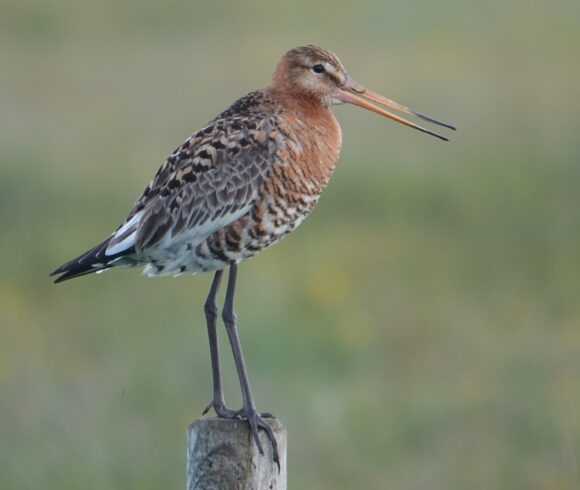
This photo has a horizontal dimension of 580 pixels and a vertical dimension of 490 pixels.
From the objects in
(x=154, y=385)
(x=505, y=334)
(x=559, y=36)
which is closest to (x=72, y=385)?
(x=154, y=385)

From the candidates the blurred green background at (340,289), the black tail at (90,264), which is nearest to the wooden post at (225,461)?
the black tail at (90,264)

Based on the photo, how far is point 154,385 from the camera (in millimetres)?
9648

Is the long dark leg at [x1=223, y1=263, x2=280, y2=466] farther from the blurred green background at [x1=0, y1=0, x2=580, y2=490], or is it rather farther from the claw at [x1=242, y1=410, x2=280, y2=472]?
the blurred green background at [x1=0, y1=0, x2=580, y2=490]

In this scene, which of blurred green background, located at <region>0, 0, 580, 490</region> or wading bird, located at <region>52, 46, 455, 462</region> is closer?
wading bird, located at <region>52, 46, 455, 462</region>

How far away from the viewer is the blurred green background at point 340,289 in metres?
9.21

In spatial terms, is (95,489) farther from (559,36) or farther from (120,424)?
(559,36)

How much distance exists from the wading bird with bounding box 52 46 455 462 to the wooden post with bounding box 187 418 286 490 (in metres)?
0.79

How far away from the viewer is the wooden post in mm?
5316

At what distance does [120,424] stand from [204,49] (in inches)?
451

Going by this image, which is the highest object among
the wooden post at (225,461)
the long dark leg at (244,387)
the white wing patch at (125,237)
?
the white wing patch at (125,237)

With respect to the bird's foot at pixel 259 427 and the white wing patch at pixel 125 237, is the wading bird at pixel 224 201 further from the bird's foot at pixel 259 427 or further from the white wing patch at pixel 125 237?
the bird's foot at pixel 259 427

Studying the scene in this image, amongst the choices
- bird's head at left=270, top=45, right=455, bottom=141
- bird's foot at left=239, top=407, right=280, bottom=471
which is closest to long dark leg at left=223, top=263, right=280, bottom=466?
bird's foot at left=239, top=407, right=280, bottom=471

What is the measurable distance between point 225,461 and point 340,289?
6.30 m

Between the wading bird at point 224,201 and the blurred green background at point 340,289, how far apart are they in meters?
2.42
